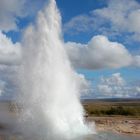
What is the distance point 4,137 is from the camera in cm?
3472

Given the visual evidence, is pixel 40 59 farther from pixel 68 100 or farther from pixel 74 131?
pixel 74 131

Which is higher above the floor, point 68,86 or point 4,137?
point 68,86

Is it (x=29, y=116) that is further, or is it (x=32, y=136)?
(x=29, y=116)

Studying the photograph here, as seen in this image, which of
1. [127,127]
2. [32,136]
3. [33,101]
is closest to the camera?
[32,136]

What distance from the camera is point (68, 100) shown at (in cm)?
3822

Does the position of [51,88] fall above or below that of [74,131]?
above

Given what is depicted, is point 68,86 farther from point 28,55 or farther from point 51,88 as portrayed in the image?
point 28,55

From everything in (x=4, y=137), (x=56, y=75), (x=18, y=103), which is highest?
(x=56, y=75)

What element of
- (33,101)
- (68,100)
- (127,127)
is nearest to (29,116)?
(33,101)

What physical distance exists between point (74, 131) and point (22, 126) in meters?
5.21

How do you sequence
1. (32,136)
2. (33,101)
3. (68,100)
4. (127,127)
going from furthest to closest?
(127,127), (68,100), (33,101), (32,136)

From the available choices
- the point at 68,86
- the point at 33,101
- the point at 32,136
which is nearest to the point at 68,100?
the point at 68,86

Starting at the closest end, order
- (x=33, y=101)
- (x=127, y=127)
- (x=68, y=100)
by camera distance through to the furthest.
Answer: (x=33, y=101), (x=68, y=100), (x=127, y=127)

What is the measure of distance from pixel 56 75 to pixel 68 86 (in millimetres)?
2126
